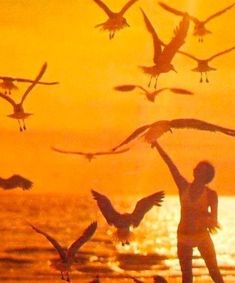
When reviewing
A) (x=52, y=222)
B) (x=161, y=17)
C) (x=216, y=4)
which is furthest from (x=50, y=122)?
(x=52, y=222)

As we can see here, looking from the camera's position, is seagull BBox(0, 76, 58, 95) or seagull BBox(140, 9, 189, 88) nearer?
seagull BBox(140, 9, 189, 88)

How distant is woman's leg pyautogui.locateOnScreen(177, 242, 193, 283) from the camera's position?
240 cm

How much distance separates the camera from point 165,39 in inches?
96.2

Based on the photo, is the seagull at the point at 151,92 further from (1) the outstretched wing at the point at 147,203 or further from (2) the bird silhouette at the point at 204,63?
(1) the outstretched wing at the point at 147,203

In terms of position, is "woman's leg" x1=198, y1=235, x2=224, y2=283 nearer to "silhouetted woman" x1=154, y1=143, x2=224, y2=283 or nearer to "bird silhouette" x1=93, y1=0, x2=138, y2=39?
"silhouetted woman" x1=154, y1=143, x2=224, y2=283

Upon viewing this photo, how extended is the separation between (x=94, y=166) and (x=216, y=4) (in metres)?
0.68

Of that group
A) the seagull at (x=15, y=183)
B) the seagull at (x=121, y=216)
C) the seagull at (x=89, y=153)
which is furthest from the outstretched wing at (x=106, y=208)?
the seagull at (x=15, y=183)

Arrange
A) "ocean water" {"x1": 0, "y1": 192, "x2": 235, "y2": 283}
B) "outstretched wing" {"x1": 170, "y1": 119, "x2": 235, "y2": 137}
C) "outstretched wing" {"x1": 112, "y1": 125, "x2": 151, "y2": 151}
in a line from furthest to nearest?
1. "ocean water" {"x1": 0, "y1": 192, "x2": 235, "y2": 283}
2. "outstretched wing" {"x1": 112, "y1": 125, "x2": 151, "y2": 151}
3. "outstretched wing" {"x1": 170, "y1": 119, "x2": 235, "y2": 137}

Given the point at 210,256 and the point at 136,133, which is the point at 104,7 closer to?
the point at 136,133

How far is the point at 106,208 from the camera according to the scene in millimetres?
2395

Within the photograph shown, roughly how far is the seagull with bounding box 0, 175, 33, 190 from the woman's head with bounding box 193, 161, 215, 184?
0.57 metres

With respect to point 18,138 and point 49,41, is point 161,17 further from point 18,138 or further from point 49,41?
point 18,138

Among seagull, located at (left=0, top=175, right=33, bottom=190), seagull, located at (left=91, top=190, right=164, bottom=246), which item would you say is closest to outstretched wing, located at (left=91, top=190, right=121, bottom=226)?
seagull, located at (left=91, top=190, right=164, bottom=246)

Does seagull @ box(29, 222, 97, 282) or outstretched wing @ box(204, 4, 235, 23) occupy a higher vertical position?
outstretched wing @ box(204, 4, 235, 23)
